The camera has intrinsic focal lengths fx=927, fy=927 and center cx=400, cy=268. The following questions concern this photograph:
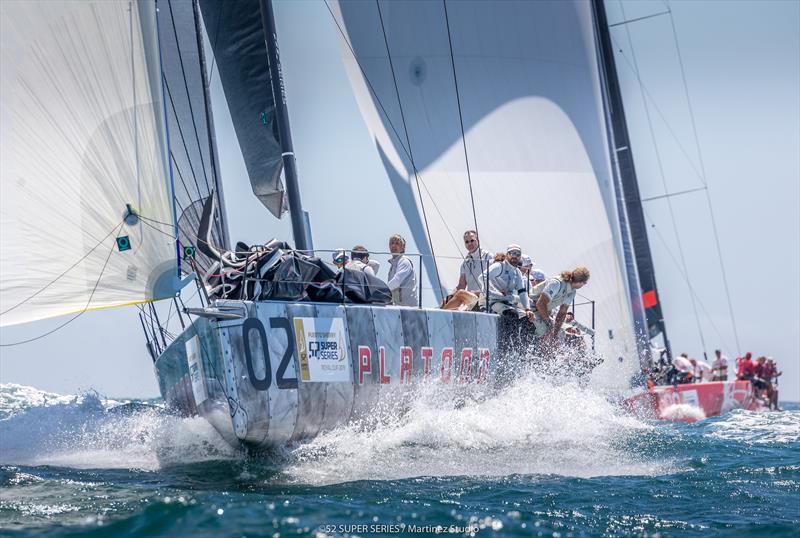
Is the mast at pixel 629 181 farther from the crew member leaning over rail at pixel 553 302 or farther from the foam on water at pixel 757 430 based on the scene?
the crew member leaning over rail at pixel 553 302

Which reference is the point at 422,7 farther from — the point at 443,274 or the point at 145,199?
the point at 145,199

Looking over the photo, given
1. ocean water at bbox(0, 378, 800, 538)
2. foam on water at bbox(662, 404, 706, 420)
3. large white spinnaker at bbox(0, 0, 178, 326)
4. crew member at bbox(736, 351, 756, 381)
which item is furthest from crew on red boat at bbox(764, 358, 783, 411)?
large white spinnaker at bbox(0, 0, 178, 326)

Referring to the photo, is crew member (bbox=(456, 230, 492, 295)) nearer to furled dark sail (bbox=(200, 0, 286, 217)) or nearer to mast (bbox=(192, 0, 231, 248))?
furled dark sail (bbox=(200, 0, 286, 217))

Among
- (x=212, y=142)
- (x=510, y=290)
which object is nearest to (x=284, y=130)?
(x=212, y=142)

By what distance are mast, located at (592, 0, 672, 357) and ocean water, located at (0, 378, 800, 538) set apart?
347 inches

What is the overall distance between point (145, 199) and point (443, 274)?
5.98 m

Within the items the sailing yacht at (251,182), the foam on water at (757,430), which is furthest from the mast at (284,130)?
the foam on water at (757,430)

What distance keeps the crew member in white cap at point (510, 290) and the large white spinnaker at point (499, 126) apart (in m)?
2.48

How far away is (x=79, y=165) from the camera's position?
6.79 meters

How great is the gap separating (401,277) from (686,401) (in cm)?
848

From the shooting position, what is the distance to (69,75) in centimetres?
677

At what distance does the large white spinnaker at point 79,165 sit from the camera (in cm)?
667

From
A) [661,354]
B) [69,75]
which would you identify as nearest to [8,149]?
[69,75]

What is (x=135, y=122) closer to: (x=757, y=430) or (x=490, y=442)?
(x=490, y=442)
